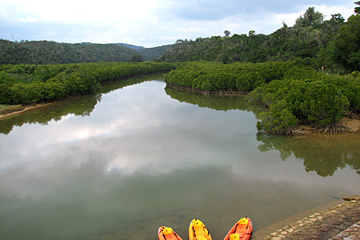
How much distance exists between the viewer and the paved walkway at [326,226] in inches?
409

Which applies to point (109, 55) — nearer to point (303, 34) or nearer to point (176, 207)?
point (303, 34)

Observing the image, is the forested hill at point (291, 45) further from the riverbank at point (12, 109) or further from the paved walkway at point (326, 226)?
the riverbank at point (12, 109)

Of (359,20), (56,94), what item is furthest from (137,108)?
(359,20)

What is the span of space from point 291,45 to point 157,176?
68.0 m

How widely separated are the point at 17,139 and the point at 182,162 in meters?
17.4

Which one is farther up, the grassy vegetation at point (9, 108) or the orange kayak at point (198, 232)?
the grassy vegetation at point (9, 108)

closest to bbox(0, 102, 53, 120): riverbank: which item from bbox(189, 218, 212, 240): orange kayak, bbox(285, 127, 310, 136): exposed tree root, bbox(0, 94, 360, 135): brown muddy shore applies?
bbox(0, 94, 360, 135): brown muddy shore

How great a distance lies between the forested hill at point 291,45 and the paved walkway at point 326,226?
121 feet

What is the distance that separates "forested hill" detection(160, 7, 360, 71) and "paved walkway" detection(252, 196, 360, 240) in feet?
121

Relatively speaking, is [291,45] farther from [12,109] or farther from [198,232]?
[198,232]

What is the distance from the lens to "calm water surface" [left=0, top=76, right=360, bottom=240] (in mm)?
13078

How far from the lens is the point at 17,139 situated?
88.3 feet

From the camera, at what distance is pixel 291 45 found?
241 feet

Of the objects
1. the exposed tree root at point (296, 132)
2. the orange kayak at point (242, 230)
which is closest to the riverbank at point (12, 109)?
the exposed tree root at point (296, 132)
